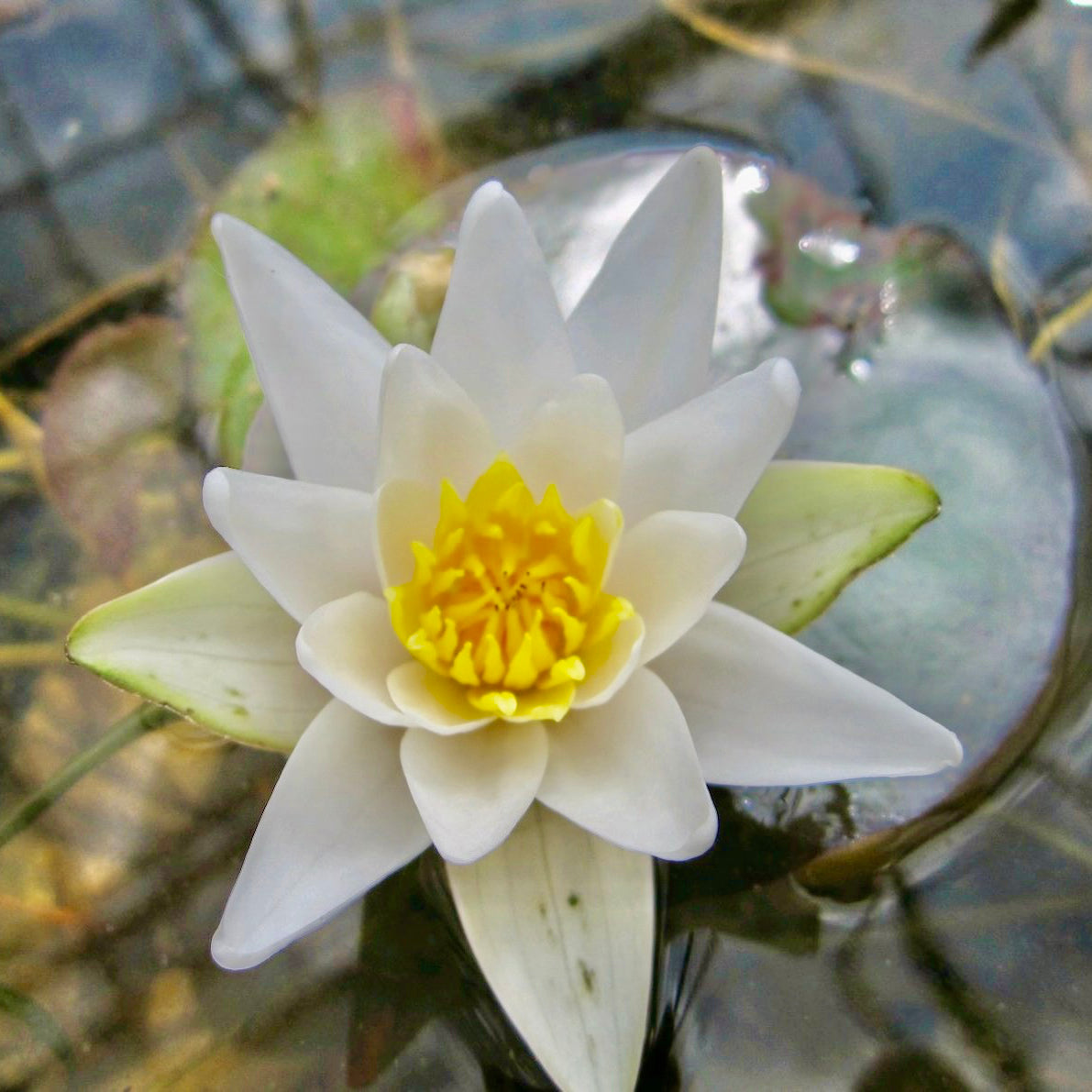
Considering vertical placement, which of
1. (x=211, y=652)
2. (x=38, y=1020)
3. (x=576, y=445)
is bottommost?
(x=38, y=1020)

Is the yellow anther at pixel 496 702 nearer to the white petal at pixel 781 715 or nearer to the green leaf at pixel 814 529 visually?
the white petal at pixel 781 715

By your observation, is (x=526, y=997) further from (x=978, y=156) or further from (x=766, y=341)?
(x=978, y=156)

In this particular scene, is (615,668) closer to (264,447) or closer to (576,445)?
(576,445)

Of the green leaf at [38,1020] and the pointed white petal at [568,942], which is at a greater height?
the pointed white petal at [568,942]

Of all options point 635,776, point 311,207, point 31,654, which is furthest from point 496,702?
point 311,207

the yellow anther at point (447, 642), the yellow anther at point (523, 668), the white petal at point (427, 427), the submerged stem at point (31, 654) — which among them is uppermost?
the white petal at point (427, 427)

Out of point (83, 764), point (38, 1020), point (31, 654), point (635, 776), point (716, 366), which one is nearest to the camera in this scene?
point (635, 776)

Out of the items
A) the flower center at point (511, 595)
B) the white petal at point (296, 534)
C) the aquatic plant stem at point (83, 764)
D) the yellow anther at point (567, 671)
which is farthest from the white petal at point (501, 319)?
the aquatic plant stem at point (83, 764)

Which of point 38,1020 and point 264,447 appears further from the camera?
point 264,447

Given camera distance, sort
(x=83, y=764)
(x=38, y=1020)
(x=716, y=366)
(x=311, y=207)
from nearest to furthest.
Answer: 1. (x=38, y=1020)
2. (x=83, y=764)
3. (x=716, y=366)
4. (x=311, y=207)
